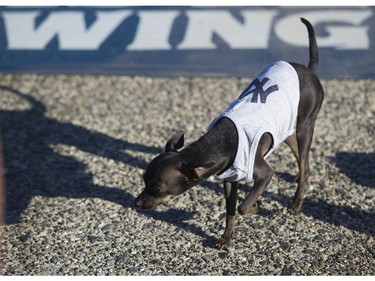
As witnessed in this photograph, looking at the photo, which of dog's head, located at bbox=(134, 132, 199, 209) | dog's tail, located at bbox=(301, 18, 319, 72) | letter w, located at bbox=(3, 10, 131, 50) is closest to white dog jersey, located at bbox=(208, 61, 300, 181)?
dog's head, located at bbox=(134, 132, 199, 209)

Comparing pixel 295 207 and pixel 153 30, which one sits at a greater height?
pixel 153 30

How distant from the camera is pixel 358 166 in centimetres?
703

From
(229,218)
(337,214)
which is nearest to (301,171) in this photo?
(337,214)

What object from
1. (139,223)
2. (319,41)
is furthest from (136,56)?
(139,223)

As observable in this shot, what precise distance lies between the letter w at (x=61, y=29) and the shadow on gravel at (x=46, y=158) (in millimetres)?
1259

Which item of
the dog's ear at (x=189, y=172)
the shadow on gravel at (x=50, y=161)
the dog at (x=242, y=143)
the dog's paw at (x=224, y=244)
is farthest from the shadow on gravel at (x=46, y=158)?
the dog's ear at (x=189, y=172)

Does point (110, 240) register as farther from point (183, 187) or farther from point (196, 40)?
point (196, 40)

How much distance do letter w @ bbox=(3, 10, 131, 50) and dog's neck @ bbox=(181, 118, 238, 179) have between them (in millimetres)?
4466

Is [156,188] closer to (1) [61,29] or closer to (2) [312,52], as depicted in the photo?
(2) [312,52]

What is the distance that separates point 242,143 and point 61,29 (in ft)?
16.2

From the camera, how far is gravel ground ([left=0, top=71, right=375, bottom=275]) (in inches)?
223

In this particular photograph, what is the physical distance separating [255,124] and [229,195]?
59cm

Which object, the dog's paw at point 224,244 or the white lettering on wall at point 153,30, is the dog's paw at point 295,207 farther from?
the white lettering on wall at point 153,30

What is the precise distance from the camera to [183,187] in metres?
5.35
